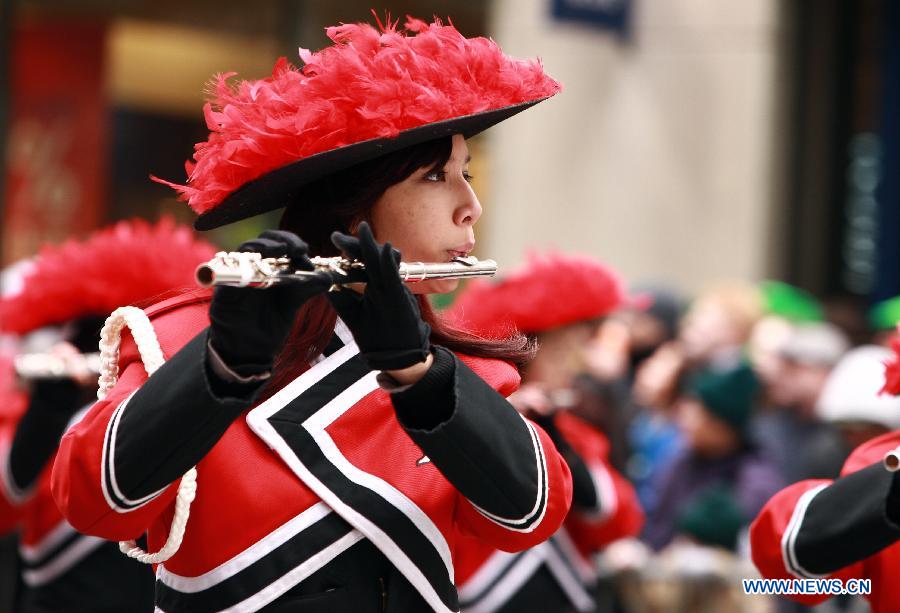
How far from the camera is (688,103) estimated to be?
8781 millimetres

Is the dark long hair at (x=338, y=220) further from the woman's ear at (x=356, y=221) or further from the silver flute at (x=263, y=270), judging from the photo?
the silver flute at (x=263, y=270)

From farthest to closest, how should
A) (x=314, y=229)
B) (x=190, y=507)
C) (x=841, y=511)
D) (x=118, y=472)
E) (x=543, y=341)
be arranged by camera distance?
(x=543, y=341), (x=841, y=511), (x=314, y=229), (x=190, y=507), (x=118, y=472)

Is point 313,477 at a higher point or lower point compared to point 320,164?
lower

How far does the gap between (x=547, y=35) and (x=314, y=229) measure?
22.0 ft

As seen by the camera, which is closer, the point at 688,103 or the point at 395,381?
the point at 395,381

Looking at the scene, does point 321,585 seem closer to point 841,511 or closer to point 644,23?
point 841,511

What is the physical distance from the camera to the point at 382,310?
2.05 metres

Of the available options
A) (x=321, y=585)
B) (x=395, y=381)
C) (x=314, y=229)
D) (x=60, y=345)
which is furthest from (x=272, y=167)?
(x=60, y=345)

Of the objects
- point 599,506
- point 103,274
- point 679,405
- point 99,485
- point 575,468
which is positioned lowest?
point 679,405

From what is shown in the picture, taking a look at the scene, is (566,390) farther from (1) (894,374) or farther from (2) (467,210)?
(2) (467,210)

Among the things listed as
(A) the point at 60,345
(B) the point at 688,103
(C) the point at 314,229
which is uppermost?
(C) the point at 314,229

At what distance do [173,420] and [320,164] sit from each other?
0.53 meters

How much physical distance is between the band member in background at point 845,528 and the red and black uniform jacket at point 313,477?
60 cm

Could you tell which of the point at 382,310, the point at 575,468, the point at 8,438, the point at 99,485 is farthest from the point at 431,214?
the point at 8,438
